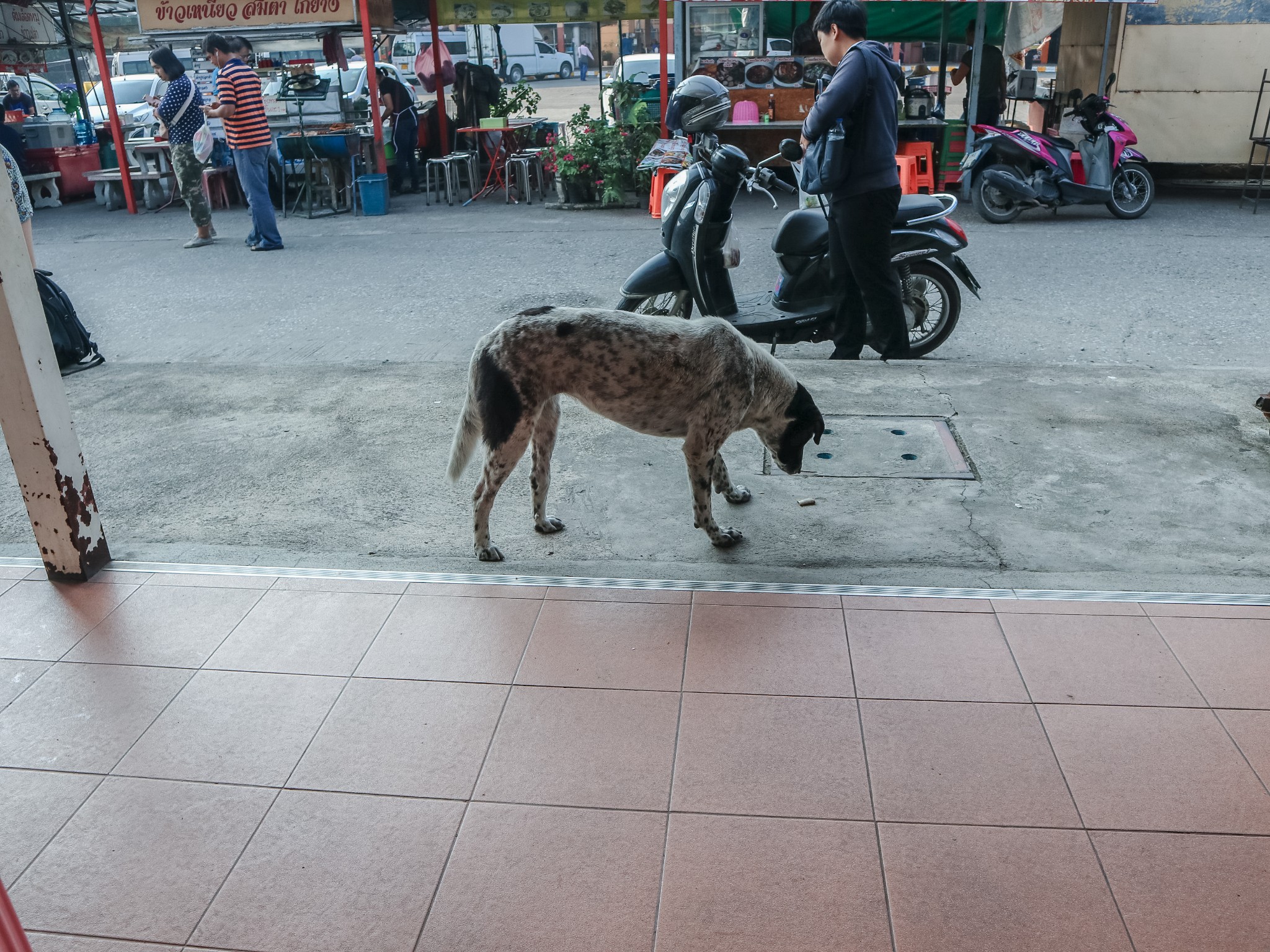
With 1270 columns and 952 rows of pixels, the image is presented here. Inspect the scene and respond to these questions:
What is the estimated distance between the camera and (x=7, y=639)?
335cm

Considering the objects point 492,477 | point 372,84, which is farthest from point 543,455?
point 372,84

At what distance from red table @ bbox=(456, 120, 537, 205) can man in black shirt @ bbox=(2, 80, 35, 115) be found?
269 inches

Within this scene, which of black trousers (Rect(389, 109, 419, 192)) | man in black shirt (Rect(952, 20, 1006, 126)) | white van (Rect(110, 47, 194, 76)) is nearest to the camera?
man in black shirt (Rect(952, 20, 1006, 126))

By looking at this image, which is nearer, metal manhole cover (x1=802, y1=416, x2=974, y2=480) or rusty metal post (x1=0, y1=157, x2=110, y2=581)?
rusty metal post (x1=0, y1=157, x2=110, y2=581)

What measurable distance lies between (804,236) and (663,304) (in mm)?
965

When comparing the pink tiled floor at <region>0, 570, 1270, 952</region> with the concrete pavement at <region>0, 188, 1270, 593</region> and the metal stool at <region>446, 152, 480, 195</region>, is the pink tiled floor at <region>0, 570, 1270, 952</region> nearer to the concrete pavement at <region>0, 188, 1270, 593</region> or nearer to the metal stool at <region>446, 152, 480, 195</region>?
the concrete pavement at <region>0, 188, 1270, 593</region>

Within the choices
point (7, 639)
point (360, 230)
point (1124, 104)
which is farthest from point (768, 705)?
point (1124, 104)

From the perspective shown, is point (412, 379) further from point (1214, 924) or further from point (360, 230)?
point (360, 230)

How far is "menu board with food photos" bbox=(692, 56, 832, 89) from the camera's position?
1227cm

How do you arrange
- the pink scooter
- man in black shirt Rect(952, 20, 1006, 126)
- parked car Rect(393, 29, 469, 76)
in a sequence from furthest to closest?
parked car Rect(393, 29, 469, 76), man in black shirt Rect(952, 20, 1006, 126), the pink scooter

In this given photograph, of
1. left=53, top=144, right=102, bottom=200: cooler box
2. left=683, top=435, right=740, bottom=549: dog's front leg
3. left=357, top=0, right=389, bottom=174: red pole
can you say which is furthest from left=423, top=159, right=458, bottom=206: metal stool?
left=683, top=435, right=740, bottom=549: dog's front leg

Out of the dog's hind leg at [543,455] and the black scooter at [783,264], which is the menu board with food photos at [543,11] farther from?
the dog's hind leg at [543,455]

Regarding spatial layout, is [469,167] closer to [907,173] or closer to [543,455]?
[907,173]

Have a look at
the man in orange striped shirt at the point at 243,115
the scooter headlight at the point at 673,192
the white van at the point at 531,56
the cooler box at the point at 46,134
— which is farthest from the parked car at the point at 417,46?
the scooter headlight at the point at 673,192
